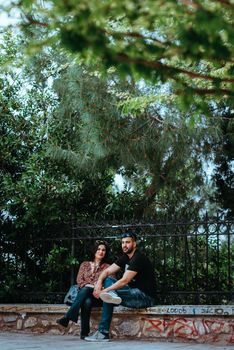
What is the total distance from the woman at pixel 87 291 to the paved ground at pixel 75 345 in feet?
0.76

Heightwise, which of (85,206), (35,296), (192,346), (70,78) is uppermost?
(70,78)

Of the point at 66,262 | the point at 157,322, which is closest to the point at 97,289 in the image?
the point at 157,322

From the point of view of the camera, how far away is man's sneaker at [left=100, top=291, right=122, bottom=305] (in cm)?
769

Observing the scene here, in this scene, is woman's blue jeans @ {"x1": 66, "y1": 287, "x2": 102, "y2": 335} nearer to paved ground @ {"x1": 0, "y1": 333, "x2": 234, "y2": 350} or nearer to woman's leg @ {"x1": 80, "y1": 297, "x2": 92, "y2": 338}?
woman's leg @ {"x1": 80, "y1": 297, "x2": 92, "y2": 338}

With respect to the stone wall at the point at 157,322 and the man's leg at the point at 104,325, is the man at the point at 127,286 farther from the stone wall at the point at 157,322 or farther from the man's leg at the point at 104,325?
the stone wall at the point at 157,322

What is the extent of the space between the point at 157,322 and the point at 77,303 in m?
0.99

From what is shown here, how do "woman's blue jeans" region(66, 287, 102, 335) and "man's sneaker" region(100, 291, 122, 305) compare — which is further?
"woman's blue jeans" region(66, 287, 102, 335)

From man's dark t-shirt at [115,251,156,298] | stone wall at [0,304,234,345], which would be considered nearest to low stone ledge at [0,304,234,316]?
stone wall at [0,304,234,345]

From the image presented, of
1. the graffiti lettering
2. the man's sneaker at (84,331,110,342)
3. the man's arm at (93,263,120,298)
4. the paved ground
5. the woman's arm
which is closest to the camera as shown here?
the paved ground

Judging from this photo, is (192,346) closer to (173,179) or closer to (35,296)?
(35,296)

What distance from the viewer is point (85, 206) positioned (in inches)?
433

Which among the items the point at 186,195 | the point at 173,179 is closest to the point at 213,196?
the point at 186,195

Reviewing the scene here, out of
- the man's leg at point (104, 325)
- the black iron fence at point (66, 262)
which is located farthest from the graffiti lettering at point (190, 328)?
the black iron fence at point (66, 262)

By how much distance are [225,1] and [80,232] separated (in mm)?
7097
